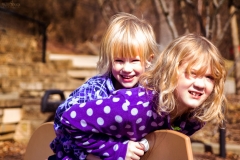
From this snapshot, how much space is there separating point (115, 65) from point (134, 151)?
46cm

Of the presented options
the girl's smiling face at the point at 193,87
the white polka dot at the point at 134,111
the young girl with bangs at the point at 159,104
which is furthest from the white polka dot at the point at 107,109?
the girl's smiling face at the point at 193,87

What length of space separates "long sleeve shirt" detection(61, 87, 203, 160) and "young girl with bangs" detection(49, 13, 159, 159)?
0.11 meters

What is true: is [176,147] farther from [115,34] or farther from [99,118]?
[115,34]

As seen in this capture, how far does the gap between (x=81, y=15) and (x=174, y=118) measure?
17961mm

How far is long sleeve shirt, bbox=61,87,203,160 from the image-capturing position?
1968 mm

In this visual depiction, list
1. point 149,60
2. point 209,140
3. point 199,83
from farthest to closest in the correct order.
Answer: point 209,140, point 149,60, point 199,83

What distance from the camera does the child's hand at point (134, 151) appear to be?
2.02 m

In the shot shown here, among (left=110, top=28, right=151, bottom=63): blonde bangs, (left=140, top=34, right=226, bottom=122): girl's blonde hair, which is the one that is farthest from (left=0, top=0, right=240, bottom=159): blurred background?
(left=140, top=34, right=226, bottom=122): girl's blonde hair

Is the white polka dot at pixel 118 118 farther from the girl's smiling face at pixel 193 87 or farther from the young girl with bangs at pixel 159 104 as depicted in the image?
the girl's smiling face at pixel 193 87

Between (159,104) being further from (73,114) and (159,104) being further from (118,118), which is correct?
(73,114)

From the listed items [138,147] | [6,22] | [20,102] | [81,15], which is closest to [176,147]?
[138,147]

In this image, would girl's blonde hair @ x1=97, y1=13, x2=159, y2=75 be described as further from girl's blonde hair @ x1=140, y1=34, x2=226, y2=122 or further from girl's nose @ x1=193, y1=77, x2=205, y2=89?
girl's nose @ x1=193, y1=77, x2=205, y2=89

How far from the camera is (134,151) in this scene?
6.63ft

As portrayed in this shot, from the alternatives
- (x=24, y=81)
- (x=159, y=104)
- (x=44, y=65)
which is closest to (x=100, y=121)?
(x=159, y=104)
